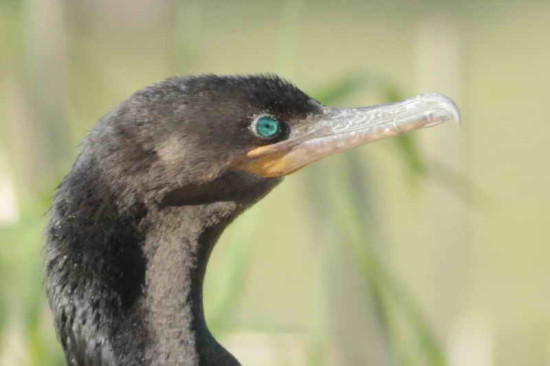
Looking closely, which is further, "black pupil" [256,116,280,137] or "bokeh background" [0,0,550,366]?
"bokeh background" [0,0,550,366]

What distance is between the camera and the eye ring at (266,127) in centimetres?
256

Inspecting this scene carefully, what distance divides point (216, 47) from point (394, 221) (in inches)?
143

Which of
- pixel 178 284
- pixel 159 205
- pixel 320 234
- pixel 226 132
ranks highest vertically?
pixel 226 132

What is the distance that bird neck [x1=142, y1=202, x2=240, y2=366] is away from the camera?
8.21ft

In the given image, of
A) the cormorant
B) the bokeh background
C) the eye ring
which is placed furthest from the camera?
the bokeh background

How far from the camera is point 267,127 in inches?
102

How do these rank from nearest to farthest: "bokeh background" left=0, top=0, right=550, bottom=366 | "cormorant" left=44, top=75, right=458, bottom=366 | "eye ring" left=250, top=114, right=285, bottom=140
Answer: "cormorant" left=44, top=75, right=458, bottom=366 → "eye ring" left=250, top=114, right=285, bottom=140 → "bokeh background" left=0, top=0, right=550, bottom=366

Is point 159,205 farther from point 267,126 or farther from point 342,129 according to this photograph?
point 342,129

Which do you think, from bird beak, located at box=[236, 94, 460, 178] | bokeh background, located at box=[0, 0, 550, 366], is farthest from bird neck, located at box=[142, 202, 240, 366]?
bokeh background, located at box=[0, 0, 550, 366]

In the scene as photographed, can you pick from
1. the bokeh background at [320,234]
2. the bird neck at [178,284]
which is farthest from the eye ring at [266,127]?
the bokeh background at [320,234]

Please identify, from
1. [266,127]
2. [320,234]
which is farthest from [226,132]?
[320,234]

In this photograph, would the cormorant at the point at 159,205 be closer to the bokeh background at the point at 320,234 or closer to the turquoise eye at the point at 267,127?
the turquoise eye at the point at 267,127

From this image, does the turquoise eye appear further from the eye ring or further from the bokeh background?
the bokeh background

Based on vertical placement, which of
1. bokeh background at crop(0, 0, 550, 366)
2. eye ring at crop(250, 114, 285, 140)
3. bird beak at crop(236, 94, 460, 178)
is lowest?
bokeh background at crop(0, 0, 550, 366)
